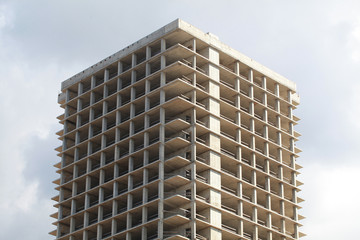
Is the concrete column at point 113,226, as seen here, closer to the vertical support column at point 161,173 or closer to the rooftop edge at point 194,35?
the vertical support column at point 161,173

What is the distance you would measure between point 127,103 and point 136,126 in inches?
138

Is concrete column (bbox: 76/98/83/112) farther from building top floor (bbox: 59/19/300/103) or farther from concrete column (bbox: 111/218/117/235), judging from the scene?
concrete column (bbox: 111/218/117/235)

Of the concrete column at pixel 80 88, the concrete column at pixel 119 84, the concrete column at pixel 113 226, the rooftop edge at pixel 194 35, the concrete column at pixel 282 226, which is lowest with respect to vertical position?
the concrete column at pixel 113 226

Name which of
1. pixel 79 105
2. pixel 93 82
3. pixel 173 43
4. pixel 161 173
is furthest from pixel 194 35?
pixel 79 105

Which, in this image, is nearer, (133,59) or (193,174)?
(193,174)

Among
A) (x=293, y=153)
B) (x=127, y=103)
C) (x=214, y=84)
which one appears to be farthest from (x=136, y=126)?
(x=293, y=153)

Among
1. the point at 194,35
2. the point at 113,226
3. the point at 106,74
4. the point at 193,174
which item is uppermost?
the point at 194,35

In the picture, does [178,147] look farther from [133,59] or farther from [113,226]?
[133,59]

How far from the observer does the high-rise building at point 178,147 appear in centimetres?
12188

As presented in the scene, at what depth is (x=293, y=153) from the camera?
139625mm

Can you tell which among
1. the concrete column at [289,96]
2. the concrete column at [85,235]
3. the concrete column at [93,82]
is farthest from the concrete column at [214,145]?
the concrete column at [85,235]

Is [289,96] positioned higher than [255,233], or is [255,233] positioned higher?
[289,96]

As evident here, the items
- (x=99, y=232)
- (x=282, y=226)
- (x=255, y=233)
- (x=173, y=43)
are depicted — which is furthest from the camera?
(x=282, y=226)

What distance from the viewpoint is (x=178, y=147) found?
124m
